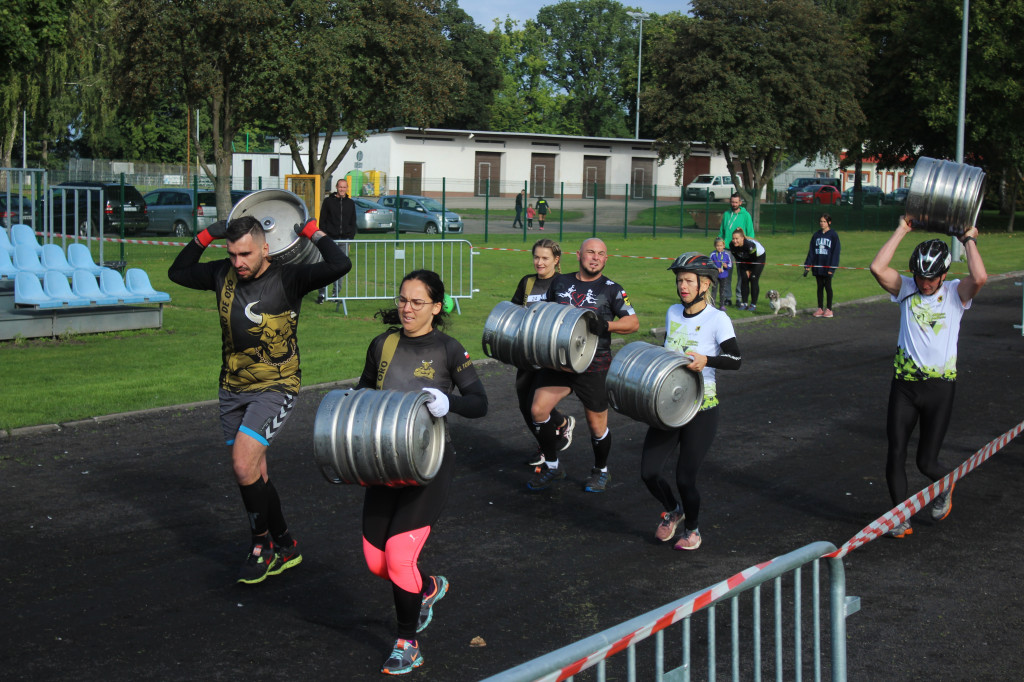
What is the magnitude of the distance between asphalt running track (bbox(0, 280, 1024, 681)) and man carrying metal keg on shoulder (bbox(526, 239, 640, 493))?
0.83ft

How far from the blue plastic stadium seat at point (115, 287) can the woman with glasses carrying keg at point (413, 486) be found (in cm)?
1014

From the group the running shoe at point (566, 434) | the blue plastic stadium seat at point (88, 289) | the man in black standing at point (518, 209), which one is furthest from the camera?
the man in black standing at point (518, 209)

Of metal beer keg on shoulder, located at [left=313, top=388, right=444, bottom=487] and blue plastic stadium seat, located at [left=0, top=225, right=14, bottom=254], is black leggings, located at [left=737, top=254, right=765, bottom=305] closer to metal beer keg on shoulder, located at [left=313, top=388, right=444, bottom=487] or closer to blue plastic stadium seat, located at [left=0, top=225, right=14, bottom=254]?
blue plastic stadium seat, located at [left=0, top=225, right=14, bottom=254]

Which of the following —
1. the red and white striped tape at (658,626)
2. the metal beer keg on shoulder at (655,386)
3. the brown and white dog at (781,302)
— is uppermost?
the metal beer keg on shoulder at (655,386)

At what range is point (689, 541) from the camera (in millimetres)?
6586

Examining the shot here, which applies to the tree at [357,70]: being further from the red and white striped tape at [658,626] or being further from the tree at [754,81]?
the red and white striped tape at [658,626]

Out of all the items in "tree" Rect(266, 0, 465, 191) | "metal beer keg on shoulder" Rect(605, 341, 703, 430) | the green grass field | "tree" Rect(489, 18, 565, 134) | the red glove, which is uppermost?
"tree" Rect(489, 18, 565, 134)

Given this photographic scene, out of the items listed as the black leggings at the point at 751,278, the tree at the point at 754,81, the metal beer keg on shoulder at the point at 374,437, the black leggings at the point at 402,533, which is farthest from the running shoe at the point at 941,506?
the tree at the point at 754,81

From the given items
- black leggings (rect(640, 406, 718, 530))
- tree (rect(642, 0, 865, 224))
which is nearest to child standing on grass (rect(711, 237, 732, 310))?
black leggings (rect(640, 406, 718, 530))

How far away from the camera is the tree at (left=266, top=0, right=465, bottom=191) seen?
26.9 meters

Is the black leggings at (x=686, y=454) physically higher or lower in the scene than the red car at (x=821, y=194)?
lower

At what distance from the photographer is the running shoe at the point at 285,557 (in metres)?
6.08

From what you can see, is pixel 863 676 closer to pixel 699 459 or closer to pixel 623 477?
pixel 699 459

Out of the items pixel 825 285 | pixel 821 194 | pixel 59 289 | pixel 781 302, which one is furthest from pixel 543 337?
pixel 821 194
